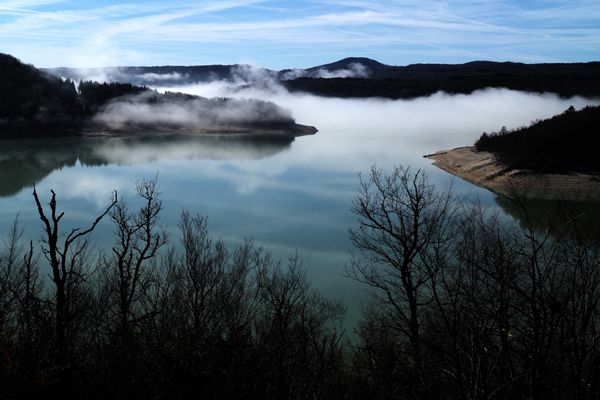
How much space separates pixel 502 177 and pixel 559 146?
468 centimetres

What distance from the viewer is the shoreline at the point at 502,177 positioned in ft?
76.3

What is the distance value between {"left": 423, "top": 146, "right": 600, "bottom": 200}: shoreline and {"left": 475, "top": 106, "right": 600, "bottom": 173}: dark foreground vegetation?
36.0 inches

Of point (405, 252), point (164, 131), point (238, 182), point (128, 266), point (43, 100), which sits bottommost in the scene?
point (238, 182)

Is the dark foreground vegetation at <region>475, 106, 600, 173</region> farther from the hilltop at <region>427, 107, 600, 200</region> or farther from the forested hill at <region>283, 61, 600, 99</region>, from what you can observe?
the forested hill at <region>283, 61, 600, 99</region>

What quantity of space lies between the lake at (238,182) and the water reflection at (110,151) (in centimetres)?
8

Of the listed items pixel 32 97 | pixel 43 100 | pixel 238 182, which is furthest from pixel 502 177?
pixel 32 97

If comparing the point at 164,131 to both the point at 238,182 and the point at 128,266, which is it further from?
the point at 128,266

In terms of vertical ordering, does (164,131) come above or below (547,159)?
above

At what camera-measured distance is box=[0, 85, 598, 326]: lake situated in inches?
629

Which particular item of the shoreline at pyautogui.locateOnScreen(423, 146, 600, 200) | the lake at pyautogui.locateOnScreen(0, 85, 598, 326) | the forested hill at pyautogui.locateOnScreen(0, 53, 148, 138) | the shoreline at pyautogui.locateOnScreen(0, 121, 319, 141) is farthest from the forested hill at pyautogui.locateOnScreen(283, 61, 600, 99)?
the shoreline at pyautogui.locateOnScreen(423, 146, 600, 200)

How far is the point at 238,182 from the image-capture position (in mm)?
28203

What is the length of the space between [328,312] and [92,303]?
3951 millimetres

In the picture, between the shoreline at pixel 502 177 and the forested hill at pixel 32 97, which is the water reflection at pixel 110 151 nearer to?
the forested hill at pixel 32 97

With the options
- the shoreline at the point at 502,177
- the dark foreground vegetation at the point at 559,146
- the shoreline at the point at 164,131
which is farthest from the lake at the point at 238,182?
the dark foreground vegetation at the point at 559,146
